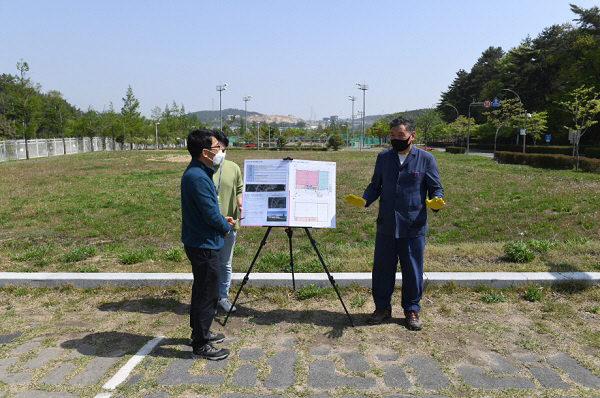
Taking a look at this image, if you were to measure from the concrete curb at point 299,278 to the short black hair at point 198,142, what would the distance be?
7.13 ft

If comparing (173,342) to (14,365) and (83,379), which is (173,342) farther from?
(14,365)

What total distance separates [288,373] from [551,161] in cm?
2502

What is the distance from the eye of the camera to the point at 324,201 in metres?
4.43

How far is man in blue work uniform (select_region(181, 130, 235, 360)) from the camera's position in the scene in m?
3.51

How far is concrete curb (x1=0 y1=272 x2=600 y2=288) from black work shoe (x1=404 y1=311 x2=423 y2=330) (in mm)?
966

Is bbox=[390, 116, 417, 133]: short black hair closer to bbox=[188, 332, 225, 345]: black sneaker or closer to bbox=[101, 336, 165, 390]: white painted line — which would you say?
bbox=[188, 332, 225, 345]: black sneaker

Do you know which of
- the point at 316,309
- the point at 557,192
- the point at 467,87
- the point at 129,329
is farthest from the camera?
the point at 467,87

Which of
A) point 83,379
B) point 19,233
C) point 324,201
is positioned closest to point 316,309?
point 324,201

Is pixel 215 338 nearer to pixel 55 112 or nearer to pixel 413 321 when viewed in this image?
pixel 413 321

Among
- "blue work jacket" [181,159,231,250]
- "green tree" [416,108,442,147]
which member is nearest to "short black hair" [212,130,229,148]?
"blue work jacket" [181,159,231,250]

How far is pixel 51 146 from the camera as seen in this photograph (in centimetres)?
4550

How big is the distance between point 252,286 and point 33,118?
127ft

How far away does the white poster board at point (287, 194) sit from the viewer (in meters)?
4.34

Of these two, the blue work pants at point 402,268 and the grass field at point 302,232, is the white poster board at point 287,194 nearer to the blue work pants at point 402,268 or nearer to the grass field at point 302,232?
the blue work pants at point 402,268
